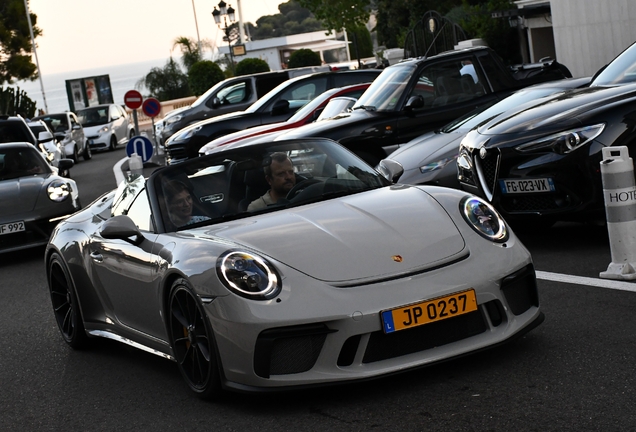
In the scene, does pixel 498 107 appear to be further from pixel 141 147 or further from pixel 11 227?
pixel 141 147

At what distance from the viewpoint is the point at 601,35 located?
2320cm

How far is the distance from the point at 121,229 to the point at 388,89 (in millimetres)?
8483

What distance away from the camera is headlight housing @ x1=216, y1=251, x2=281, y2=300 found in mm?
4969

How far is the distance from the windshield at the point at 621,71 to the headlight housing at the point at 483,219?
3835 millimetres

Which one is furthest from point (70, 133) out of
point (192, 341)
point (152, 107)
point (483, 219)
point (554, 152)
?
point (483, 219)

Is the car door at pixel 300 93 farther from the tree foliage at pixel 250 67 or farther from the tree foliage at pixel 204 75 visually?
the tree foliage at pixel 204 75

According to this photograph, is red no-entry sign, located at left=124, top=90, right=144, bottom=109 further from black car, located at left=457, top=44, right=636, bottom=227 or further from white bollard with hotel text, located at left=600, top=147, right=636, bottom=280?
white bollard with hotel text, located at left=600, top=147, right=636, bottom=280

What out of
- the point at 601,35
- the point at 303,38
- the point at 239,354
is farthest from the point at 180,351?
the point at 303,38

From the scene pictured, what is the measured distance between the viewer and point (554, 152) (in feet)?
26.7

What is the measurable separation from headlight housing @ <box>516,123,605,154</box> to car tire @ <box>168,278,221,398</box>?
374 centimetres

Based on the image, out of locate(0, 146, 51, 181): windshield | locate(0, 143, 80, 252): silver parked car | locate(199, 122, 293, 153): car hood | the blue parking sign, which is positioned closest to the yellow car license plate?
locate(0, 143, 80, 252): silver parked car

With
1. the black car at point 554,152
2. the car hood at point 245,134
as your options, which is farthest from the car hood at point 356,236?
the car hood at point 245,134

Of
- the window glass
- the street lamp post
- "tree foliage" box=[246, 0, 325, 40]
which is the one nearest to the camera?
the window glass

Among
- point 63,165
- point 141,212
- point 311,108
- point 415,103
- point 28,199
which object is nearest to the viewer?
point 141,212
